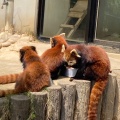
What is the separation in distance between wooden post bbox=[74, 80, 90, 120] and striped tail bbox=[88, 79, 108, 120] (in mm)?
55

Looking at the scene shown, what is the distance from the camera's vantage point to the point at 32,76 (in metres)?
3.65

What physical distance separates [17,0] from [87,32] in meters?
1.63

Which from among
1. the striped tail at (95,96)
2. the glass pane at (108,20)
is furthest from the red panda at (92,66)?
the glass pane at (108,20)

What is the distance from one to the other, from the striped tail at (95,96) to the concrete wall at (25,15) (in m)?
3.32

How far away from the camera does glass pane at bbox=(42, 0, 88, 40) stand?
6805 millimetres

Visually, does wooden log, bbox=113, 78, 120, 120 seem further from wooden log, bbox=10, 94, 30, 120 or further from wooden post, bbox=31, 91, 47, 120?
wooden log, bbox=10, 94, 30, 120

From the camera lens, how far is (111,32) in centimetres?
654

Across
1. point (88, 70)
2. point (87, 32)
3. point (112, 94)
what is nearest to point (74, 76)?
point (88, 70)

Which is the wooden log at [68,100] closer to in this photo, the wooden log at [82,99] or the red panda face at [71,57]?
the wooden log at [82,99]

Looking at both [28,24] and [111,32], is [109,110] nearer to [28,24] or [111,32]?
[111,32]

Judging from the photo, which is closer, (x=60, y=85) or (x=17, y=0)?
(x=60, y=85)

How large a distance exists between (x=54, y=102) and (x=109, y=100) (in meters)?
0.90

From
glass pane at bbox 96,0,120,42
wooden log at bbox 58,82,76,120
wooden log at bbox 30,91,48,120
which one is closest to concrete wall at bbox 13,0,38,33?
glass pane at bbox 96,0,120,42

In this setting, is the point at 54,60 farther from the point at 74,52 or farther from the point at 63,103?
the point at 63,103
